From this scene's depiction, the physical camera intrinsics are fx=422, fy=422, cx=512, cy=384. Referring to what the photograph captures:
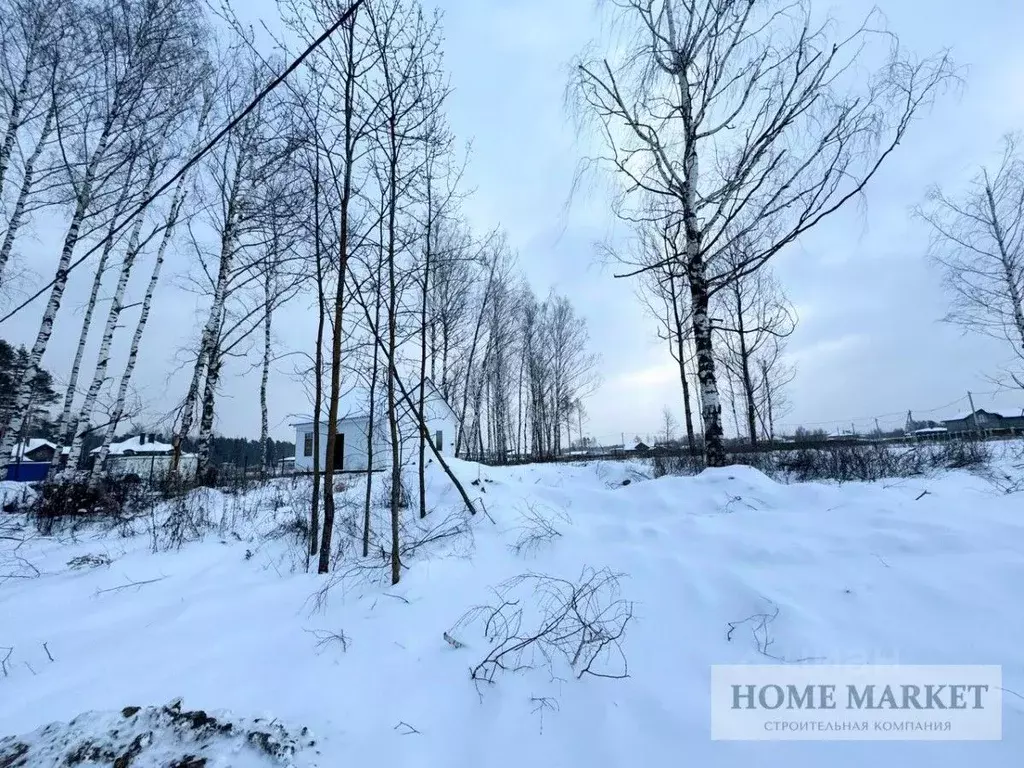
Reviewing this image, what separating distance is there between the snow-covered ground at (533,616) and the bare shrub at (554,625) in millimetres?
37

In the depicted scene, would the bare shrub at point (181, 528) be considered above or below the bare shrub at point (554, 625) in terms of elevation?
above

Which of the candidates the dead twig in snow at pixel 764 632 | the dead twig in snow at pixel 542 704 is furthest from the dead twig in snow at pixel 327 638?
the dead twig in snow at pixel 764 632

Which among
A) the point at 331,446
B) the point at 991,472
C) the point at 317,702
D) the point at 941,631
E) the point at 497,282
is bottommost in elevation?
the point at 317,702

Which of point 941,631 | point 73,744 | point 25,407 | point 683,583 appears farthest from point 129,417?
point 941,631

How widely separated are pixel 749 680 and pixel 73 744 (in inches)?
143

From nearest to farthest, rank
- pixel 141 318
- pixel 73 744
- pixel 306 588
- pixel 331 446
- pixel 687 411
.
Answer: pixel 73 744 < pixel 306 588 < pixel 331 446 < pixel 141 318 < pixel 687 411

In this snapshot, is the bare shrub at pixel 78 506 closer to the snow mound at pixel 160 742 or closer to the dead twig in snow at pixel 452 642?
the snow mound at pixel 160 742

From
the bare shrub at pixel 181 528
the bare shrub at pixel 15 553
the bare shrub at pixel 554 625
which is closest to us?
the bare shrub at pixel 554 625

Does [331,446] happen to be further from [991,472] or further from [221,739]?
[991,472]

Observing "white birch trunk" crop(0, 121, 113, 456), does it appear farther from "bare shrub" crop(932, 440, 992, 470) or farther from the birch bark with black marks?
"bare shrub" crop(932, 440, 992, 470)

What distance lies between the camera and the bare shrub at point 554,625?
270 centimetres

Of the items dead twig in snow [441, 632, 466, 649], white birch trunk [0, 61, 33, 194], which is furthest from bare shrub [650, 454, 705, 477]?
white birch trunk [0, 61, 33, 194]

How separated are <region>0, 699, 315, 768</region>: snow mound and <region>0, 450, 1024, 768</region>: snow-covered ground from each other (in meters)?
0.03

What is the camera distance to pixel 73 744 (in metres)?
2.21
